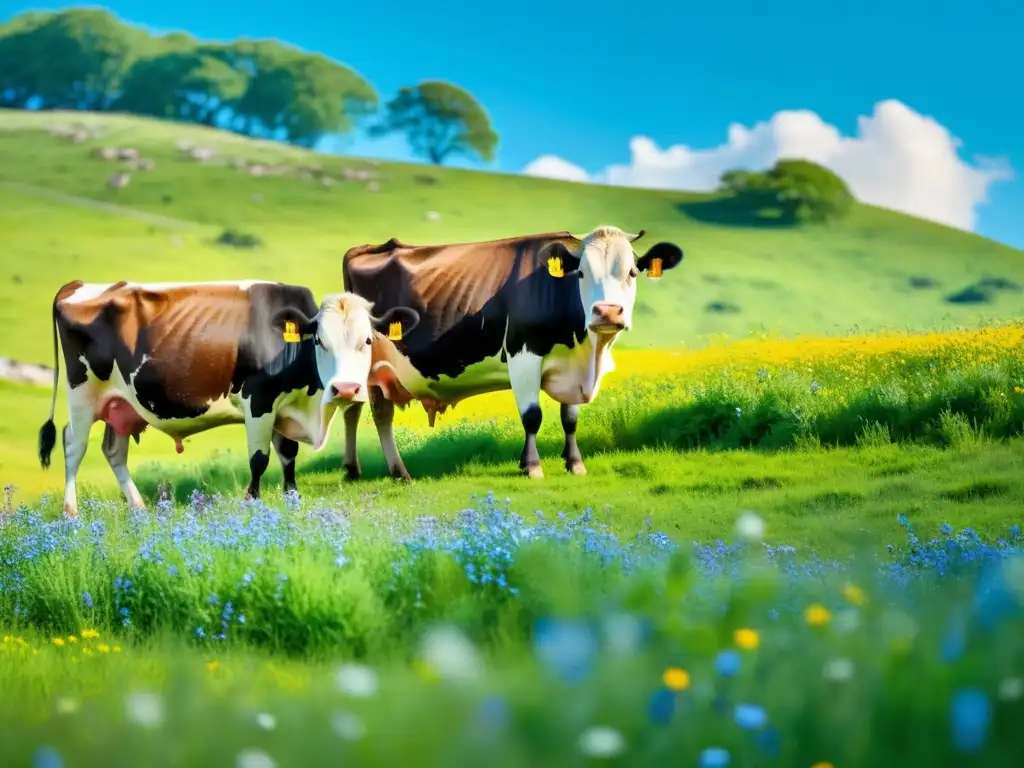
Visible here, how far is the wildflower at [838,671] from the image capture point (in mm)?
2910

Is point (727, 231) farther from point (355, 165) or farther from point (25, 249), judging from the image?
point (25, 249)

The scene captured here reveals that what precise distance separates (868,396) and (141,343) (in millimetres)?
7324

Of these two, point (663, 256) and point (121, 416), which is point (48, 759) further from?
point (663, 256)

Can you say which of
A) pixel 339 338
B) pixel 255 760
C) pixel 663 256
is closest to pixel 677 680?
pixel 255 760

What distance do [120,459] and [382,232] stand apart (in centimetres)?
2561

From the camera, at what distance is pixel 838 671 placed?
292cm

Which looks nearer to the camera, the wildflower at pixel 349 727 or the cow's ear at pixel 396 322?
the wildflower at pixel 349 727

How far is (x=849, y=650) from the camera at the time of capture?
10.1 ft

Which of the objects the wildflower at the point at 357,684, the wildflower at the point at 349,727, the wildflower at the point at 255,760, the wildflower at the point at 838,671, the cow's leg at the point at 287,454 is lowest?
the cow's leg at the point at 287,454

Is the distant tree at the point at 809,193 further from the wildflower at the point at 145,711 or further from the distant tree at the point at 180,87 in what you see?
the wildflower at the point at 145,711

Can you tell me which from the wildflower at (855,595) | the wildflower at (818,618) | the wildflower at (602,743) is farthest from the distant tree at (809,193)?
the wildflower at (602,743)

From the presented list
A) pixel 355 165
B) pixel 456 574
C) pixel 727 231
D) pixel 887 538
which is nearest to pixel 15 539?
pixel 456 574

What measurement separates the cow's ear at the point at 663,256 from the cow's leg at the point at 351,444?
3453mm

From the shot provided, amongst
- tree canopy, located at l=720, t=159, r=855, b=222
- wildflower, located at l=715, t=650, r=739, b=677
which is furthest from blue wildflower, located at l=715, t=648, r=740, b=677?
tree canopy, located at l=720, t=159, r=855, b=222
